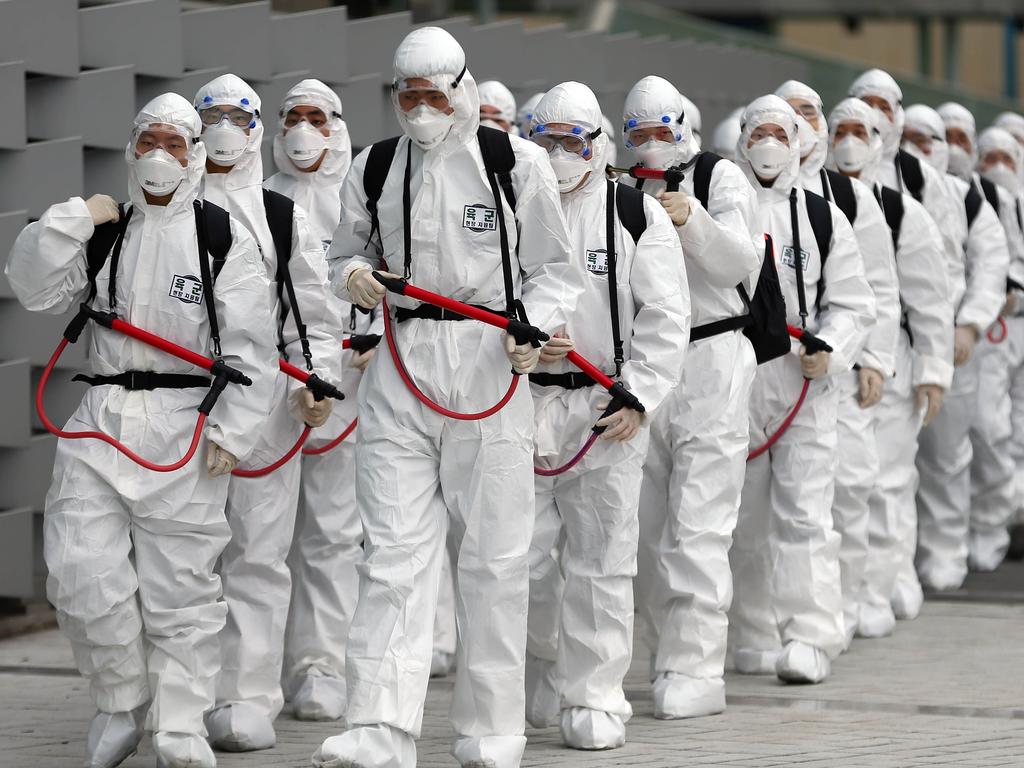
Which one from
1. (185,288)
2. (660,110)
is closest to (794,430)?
(660,110)

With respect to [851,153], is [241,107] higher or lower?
higher

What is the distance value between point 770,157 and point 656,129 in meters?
0.88

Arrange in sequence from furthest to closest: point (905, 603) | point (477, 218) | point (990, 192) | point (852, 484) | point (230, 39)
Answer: point (990, 192), point (230, 39), point (905, 603), point (852, 484), point (477, 218)

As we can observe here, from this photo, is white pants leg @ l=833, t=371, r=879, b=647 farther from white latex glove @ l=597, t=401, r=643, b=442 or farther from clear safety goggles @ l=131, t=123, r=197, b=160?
clear safety goggles @ l=131, t=123, r=197, b=160

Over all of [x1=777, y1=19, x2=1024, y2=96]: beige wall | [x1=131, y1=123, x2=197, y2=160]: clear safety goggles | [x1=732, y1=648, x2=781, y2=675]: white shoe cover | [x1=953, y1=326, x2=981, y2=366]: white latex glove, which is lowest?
[x1=732, y1=648, x2=781, y2=675]: white shoe cover

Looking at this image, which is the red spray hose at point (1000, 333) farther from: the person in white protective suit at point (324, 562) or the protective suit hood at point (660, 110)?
the person in white protective suit at point (324, 562)

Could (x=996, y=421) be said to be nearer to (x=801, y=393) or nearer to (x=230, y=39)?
(x=801, y=393)

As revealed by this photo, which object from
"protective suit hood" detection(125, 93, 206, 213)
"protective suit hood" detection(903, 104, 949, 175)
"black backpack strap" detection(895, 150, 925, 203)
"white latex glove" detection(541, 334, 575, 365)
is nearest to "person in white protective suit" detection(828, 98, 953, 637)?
"black backpack strap" detection(895, 150, 925, 203)

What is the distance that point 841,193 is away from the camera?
31.1 ft

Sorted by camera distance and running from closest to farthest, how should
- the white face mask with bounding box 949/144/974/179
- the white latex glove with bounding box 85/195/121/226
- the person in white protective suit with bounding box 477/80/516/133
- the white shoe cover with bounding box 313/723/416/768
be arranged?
the white shoe cover with bounding box 313/723/416/768, the white latex glove with bounding box 85/195/121/226, the person in white protective suit with bounding box 477/80/516/133, the white face mask with bounding box 949/144/974/179

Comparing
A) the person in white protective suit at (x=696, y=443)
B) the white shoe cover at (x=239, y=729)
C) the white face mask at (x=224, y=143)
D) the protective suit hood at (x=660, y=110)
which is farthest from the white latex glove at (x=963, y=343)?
the white shoe cover at (x=239, y=729)

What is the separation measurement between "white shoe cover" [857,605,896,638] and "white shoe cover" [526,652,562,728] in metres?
2.77

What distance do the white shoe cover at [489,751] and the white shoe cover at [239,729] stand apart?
0.95 m

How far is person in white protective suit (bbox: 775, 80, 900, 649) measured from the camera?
9.52 meters
